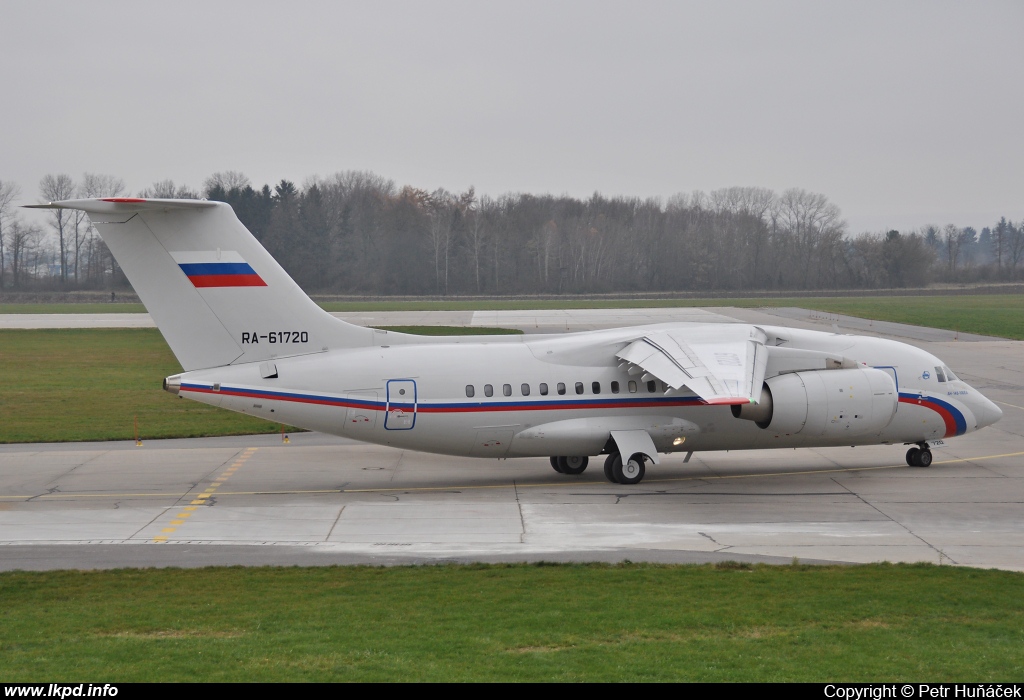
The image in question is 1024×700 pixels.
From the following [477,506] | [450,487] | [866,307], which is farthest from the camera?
[866,307]

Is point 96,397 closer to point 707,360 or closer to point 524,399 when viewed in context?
point 524,399

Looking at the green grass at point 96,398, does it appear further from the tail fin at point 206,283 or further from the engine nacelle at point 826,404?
the engine nacelle at point 826,404

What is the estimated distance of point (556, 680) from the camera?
8742 mm

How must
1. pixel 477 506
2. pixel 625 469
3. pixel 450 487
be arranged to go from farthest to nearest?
pixel 450 487 → pixel 625 469 → pixel 477 506

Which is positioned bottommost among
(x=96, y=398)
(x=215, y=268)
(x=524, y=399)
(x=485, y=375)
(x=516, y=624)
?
(x=96, y=398)

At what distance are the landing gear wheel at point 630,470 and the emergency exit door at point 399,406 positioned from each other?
461cm

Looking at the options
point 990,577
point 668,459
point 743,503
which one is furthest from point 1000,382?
point 990,577

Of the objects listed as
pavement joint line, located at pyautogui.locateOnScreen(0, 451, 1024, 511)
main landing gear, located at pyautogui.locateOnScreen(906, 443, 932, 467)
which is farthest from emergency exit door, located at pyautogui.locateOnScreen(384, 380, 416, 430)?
main landing gear, located at pyautogui.locateOnScreen(906, 443, 932, 467)

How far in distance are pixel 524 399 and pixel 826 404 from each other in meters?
6.64

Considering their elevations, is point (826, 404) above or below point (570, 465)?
above

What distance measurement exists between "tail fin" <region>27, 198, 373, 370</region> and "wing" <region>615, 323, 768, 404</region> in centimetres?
703

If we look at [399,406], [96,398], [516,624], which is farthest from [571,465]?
[96,398]

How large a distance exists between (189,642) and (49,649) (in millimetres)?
1371

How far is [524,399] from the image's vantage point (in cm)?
2080
